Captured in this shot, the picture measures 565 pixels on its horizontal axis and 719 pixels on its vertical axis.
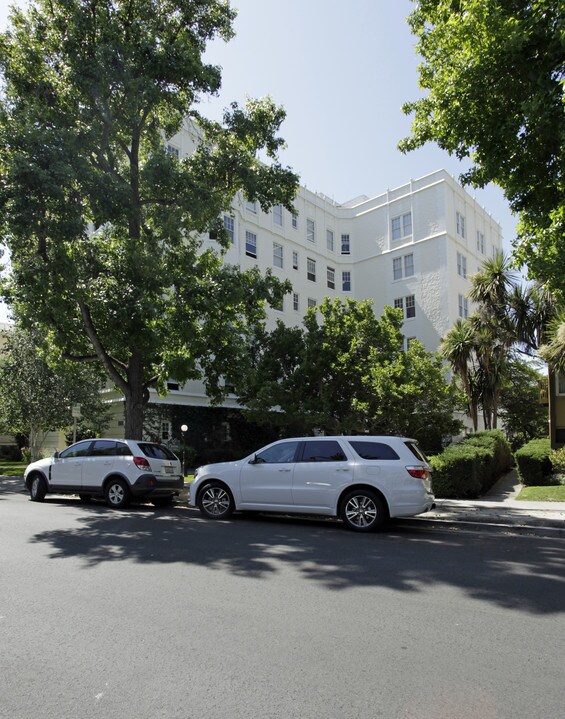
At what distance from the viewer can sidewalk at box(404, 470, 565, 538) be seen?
32.8ft

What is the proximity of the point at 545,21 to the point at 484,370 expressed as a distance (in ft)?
59.3

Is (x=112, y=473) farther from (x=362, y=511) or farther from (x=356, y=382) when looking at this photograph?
(x=356, y=382)

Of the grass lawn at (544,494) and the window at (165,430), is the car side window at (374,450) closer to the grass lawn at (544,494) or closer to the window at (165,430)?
the grass lawn at (544,494)

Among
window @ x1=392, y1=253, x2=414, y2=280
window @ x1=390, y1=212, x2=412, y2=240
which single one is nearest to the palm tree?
window @ x1=392, y1=253, x2=414, y2=280

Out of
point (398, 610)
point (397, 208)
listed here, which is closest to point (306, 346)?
point (398, 610)

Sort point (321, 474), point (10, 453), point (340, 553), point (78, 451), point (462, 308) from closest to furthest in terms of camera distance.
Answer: point (340, 553) < point (321, 474) < point (78, 451) < point (462, 308) < point (10, 453)

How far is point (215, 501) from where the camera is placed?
421 inches

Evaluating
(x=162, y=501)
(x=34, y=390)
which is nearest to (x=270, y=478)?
(x=162, y=501)

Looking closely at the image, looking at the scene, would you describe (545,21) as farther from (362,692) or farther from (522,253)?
(362,692)

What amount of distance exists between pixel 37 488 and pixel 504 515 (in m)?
10.9

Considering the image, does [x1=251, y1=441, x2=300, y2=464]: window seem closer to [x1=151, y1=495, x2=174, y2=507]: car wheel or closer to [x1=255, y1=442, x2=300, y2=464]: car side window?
[x1=255, y1=442, x2=300, y2=464]: car side window

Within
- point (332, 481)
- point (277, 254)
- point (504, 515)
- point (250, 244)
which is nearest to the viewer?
point (332, 481)

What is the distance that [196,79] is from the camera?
1553 centimetres

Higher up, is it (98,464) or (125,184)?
(125,184)
